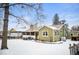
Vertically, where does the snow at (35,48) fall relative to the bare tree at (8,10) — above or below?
below

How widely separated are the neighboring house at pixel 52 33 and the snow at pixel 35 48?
0.06 metres

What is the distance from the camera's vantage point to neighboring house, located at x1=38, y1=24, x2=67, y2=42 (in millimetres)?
1757

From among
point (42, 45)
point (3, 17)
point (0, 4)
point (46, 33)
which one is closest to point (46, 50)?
point (42, 45)

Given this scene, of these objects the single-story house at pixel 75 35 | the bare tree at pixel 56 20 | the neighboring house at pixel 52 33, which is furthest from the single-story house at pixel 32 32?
the single-story house at pixel 75 35

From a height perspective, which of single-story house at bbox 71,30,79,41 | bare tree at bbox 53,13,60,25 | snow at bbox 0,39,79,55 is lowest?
snow at bbox 0,39,79,55

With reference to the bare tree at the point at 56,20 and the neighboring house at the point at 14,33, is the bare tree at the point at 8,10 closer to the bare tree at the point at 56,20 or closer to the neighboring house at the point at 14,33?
the neighboring house at the point at 14,33

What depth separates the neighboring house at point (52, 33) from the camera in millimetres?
1757

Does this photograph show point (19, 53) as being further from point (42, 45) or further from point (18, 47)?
point (42, 45)

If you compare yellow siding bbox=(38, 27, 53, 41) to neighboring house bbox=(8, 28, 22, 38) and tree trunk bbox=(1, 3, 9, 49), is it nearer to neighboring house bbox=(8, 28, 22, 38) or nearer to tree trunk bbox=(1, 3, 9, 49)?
neighboring house bbox=(8, 28, 22, 38)

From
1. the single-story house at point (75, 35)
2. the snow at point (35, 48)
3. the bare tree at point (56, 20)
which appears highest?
the bare tree at point (56, 20)

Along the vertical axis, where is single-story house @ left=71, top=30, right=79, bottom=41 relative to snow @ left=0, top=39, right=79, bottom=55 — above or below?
above

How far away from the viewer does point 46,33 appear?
177 cm

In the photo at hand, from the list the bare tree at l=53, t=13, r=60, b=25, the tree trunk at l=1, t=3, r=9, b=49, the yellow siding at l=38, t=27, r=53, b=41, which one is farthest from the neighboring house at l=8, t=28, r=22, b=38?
the bare tree at l=53, t=13, r=60, b=25

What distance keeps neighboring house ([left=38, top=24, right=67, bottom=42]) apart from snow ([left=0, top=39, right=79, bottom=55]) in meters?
0.06
